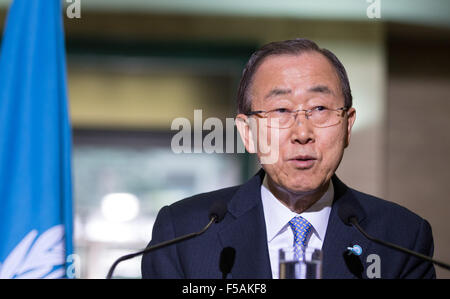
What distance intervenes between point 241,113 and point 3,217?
833mm

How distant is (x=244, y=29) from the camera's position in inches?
173

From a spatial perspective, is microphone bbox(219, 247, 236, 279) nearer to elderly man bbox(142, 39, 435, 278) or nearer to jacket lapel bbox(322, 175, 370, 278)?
elderly man bbox(142, 39, 435, 278)

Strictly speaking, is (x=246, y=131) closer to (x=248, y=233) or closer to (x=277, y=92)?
(x=277, y=92)

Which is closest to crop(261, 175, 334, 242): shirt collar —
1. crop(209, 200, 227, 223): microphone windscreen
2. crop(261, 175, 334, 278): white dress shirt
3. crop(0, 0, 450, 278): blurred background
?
crop(261, 175, 334, 278): white dress shirt

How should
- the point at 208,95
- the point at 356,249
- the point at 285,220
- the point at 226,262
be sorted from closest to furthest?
the point at 226,262, the point at 356,249, the point at 285,220, the point at 208,95

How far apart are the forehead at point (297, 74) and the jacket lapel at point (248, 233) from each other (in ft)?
0.92

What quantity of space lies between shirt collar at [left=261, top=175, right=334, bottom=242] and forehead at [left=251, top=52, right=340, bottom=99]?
287 mm

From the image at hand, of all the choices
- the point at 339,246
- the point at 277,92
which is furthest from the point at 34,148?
the point at 339,246

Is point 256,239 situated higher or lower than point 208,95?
lower

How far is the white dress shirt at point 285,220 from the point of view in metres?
1.50

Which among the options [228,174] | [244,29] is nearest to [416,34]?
[244,29]

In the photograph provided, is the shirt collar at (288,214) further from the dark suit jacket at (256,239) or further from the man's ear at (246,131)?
the man's ear at (246,131)

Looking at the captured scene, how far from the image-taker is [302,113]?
148 centimetres

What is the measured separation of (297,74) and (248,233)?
43 cm
